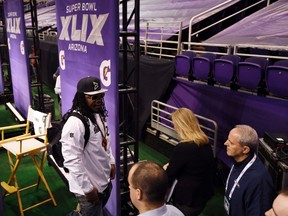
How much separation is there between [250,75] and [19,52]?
4.79 meters

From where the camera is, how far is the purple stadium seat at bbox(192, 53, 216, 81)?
5.29 metres

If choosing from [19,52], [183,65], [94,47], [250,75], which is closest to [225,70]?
[250,75]

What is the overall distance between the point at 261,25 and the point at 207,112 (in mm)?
2813

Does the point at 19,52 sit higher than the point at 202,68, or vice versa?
the point at 19,52

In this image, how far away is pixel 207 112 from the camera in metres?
4.92

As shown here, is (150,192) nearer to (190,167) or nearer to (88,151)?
(190,167)

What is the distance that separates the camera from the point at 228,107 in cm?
449

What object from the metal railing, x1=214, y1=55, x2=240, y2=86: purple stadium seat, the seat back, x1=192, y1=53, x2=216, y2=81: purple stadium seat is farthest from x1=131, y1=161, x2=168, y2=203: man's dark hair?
the metal railing

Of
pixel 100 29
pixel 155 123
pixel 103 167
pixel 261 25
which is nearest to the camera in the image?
pixel 103 167

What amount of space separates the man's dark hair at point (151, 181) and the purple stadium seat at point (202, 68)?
13.2 ft

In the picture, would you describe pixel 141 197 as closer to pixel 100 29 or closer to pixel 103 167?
pixel 103 167

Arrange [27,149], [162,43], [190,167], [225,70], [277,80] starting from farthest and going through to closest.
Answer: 1. [162,43]
2. [225,70]
3. [277,80]
4. [27,149]
5. [190,167]

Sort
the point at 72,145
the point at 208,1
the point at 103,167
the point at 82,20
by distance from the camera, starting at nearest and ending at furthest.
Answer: the point at 72,145 → the point at 103,167 → the point at 82,20 → the point at 208,1

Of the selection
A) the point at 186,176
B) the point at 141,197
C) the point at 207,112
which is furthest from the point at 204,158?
the point at 207,112
